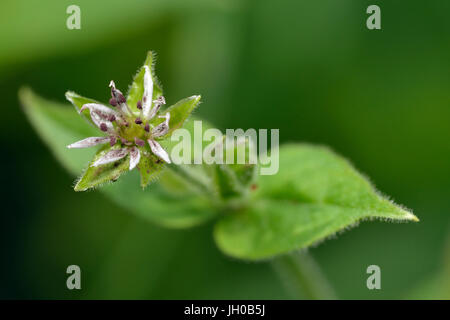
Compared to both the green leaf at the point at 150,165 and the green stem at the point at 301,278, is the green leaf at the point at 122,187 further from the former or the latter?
the green leaf at the point at 150,165

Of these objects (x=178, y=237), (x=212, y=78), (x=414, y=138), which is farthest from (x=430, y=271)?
(x=212, y=78)

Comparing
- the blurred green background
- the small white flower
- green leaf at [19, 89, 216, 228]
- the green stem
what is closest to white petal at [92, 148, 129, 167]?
the small white flower

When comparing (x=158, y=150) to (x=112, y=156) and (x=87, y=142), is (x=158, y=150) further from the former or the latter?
(x=87, y=142)

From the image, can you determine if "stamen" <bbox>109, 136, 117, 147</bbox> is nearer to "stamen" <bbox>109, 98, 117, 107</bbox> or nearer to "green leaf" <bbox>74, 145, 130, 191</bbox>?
"green leaf" <bbox>74, 145, 130, 191</bbox>

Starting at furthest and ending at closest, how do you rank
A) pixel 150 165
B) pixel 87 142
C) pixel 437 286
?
pixel 437 286, pixel 150 165, pixel 87 142

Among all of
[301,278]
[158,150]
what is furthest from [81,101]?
[301,278]

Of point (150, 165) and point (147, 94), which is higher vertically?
point (147, 94)

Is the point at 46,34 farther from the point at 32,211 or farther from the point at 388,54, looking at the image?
the point at 388,54
